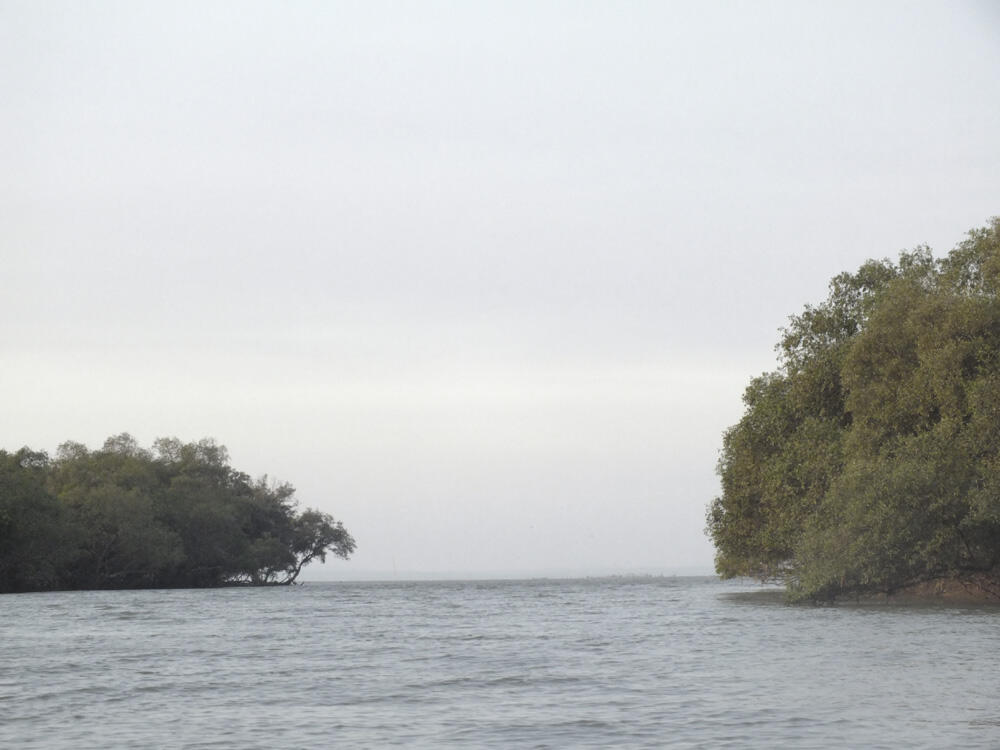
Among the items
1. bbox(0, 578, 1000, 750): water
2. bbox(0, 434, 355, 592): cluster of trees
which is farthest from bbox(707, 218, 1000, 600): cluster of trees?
bbox(0, 434, 355, 592): cluster of trees

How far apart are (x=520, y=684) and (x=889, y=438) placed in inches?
1077

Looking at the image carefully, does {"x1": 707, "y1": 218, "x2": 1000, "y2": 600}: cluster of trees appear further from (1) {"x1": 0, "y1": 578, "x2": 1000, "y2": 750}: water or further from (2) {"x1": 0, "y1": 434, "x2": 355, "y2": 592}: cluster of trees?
(2) {"x1": 0, "y1": 434, "x2": 355, "y2": 592}: cluster of trees

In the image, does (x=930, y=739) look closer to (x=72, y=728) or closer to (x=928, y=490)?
(x=72, y=728)

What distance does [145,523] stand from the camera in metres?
99.9

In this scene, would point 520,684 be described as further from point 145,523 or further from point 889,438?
point 145,523

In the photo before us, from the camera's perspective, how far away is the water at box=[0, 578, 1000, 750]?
1689 centimetres

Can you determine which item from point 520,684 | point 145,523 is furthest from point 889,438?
point 145,523

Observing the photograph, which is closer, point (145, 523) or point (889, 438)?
point (889, 438)

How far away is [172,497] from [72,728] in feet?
308

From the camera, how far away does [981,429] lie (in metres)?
41.7

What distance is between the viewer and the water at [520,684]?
16.9 meters

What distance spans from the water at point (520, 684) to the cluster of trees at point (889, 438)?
2287mm

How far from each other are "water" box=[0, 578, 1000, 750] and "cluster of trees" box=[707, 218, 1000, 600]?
7.50 feet

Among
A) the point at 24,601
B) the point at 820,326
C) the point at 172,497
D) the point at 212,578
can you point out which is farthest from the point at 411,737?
the point at 212,578
